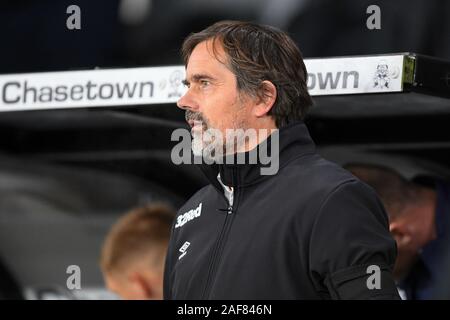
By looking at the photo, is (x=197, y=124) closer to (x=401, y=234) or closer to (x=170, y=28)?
(x=170, y=28)

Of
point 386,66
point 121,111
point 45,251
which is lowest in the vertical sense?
point 45,251

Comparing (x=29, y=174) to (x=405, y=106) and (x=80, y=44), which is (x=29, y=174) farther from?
(x=405, y=106)

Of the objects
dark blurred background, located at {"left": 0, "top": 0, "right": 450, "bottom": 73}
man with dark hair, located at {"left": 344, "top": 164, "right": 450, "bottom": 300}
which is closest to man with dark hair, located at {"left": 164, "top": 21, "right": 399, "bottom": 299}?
dark blurred background, located at {"left": 0, "top": 0, "right": 450, "bottom": 73}

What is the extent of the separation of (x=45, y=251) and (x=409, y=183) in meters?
1.12

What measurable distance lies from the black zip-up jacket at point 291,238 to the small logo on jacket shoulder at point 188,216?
48 millimetres

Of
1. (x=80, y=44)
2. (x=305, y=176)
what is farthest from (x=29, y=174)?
(x=305, y=176)

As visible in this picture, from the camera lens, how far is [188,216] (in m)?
2.03

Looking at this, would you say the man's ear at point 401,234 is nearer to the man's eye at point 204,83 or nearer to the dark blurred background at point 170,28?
the dark blurred background at point 170,28

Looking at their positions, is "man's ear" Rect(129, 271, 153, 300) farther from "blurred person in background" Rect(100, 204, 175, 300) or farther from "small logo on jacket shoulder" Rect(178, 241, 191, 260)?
"small logo on jacket shoulder" Rect(178, 241, 191, 260)

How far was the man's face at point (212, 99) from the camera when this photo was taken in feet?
6.29

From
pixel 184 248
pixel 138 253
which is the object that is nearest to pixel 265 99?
pixel 184 248

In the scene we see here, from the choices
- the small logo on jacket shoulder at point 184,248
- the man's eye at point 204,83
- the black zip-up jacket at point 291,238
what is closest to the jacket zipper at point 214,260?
the black zip-up jacket at point 291,238

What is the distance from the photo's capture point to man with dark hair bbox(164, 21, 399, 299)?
66.3 inches

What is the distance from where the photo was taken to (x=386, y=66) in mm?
2338
